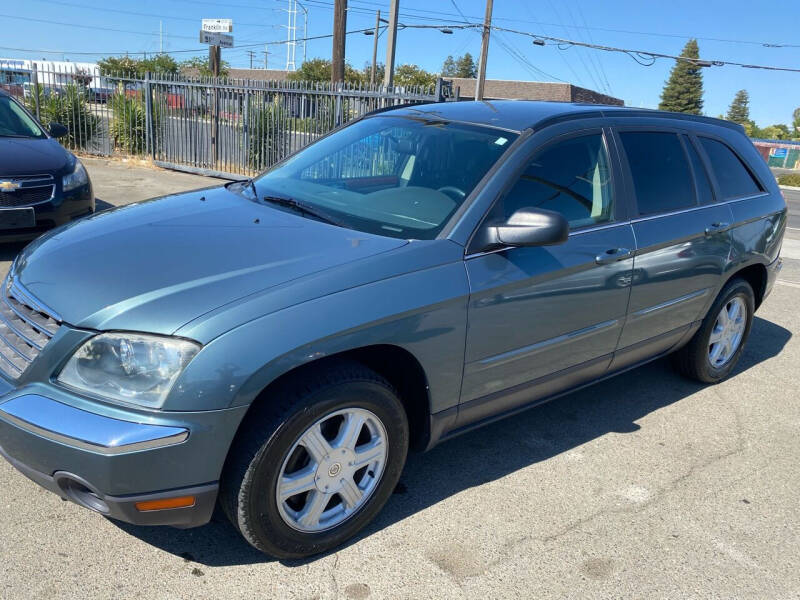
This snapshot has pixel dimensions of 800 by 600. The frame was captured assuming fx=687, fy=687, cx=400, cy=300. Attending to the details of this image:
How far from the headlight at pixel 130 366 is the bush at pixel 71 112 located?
48.8 ft

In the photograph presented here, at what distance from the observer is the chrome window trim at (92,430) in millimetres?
2129

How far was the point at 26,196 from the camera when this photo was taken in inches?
242

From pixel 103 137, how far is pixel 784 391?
14.9 metres

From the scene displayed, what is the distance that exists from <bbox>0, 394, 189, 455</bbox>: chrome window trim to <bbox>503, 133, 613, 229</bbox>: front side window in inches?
66.8

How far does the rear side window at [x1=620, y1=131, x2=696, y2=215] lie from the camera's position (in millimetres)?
3707

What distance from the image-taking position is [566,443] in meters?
3.73

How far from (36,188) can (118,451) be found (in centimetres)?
496

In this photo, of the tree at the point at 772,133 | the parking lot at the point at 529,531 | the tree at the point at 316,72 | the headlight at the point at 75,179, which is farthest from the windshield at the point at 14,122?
the tree at the point at 772,133

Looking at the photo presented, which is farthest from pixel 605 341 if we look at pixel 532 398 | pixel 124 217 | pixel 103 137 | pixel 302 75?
pixel 302 75

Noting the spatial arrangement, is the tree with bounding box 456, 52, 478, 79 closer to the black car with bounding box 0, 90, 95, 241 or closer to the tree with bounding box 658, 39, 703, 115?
the tree with bounding box 658, 39, 703, 115

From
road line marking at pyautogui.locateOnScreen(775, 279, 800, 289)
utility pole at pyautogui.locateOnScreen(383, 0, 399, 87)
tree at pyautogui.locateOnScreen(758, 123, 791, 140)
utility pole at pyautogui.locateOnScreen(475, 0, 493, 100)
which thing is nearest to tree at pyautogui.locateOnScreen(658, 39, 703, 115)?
tree at pyautogui.locateOnScreen(758, 123, 791, 140)

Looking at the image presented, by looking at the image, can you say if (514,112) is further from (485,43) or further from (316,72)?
(316,72)

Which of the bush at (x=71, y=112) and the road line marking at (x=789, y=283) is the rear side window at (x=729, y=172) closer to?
the road line marking at (x=789, y=283)

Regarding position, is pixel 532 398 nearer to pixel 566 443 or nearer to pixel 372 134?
pixel 566 443
